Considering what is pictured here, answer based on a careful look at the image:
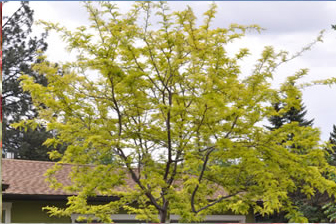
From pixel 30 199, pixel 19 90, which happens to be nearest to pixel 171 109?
pixel 30 199

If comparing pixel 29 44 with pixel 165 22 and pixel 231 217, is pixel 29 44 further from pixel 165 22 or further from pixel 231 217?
pixel 165 22

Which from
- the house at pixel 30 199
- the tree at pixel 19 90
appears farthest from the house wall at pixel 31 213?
the tree at pixel 19 90

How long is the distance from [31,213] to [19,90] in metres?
10.4

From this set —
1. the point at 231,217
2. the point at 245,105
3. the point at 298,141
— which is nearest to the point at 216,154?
the point at 245,105

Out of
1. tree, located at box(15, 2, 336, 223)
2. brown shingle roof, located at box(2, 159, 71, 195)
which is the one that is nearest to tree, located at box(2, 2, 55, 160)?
brown shingle roof, located at box(2, 159, 71, 195)

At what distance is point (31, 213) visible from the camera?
9.45 m

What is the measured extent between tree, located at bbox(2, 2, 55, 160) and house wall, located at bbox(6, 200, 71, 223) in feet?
30.5

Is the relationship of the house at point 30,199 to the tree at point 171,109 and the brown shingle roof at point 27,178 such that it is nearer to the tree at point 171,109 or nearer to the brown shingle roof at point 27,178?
the brown shingle roof at point 27,178

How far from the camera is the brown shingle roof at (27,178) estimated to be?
367 inches

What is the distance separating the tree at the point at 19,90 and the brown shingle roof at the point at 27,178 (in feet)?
24.0

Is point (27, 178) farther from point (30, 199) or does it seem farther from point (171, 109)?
point (171, 109)

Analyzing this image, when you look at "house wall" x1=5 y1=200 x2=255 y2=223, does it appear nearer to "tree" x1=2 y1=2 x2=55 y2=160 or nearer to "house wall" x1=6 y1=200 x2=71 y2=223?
"house wall" x1=6 y1=200 x2=71 y2=223

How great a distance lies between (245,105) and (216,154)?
2.60 feet

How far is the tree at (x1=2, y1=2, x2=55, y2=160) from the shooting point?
18844 mm
